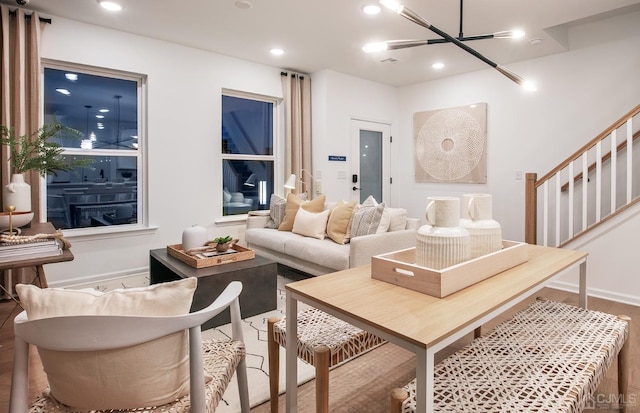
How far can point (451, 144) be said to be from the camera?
215 inches

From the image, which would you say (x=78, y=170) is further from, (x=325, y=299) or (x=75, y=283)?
(x=325, y=299)

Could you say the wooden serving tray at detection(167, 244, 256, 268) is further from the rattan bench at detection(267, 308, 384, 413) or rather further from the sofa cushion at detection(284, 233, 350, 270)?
the rattan bench at detection(267, 308, 384, 413)

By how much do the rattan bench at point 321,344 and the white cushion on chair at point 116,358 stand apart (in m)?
0.50

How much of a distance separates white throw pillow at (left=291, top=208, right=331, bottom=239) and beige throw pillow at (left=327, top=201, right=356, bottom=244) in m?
0.10

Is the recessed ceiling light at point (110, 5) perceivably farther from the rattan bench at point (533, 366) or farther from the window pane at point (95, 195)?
the rattan bench at point (533, 366)

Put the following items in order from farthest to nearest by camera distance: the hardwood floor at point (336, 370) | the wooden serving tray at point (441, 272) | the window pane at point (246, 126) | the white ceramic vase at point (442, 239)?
1. the window pane at point (246, 126)
2. the hardwood floor at point (336, 370)
3. the white ceramic vase at point (442, 239)
4. the wooden serving tray at point (441, 272)

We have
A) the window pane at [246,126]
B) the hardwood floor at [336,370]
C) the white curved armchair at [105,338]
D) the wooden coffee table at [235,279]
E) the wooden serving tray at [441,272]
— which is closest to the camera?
the white curved armchair at [105,338]

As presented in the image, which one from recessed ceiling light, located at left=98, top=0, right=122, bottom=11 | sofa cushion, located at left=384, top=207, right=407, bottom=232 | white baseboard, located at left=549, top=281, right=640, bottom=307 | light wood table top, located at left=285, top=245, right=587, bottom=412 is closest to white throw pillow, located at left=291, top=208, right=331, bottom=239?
sofa cushion, located at left=384, top=207, right=407, bottom=232

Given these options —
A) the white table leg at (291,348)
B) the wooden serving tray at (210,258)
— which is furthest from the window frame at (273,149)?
the white table leg at (291,348)

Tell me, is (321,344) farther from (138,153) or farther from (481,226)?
(138,153)

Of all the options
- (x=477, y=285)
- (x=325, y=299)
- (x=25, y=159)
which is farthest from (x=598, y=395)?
(x=25, y=159)

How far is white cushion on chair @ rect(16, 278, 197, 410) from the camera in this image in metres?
1.00

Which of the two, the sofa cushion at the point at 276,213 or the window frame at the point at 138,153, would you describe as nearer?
the window frame at the point at 138,153

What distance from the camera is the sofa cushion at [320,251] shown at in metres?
3.24
